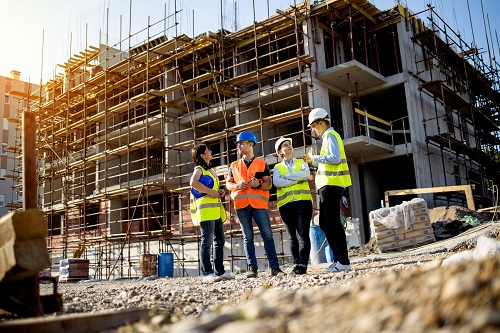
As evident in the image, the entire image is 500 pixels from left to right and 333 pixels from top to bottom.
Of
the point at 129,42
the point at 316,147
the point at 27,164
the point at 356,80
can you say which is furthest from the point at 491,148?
the point at 27,164

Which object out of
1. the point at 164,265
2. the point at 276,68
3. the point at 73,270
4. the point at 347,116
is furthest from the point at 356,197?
the point at 73,270

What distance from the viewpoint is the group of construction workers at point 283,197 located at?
239 inches

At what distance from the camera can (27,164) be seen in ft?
12.2

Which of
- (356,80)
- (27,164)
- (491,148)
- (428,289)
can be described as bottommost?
(428,289)

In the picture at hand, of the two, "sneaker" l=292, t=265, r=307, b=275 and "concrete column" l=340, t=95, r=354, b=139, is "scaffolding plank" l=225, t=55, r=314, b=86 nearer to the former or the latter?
"concrete column" l=340, t=95, r=354, b=139

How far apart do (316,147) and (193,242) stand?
5.92 m

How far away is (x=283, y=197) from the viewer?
251 inches

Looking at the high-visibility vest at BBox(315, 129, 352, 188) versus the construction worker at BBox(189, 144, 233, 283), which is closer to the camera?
the high-visibility vest at BBox(315, 129, 352, 188)

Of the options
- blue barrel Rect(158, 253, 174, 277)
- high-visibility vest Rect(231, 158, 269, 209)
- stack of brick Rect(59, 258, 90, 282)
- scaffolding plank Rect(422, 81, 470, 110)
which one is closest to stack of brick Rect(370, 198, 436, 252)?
blue barrel Rect(158, 253, 174, 277)

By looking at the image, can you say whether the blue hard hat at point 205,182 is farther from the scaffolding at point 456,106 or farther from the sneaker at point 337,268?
the scaffolding at point 456,106

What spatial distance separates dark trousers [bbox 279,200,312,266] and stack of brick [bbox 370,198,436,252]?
603 cm

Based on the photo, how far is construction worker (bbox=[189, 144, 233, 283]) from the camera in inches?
265

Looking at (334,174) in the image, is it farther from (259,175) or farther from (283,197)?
(259,175)

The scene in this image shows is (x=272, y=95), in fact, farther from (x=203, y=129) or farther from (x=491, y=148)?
(x=491, y=148)
